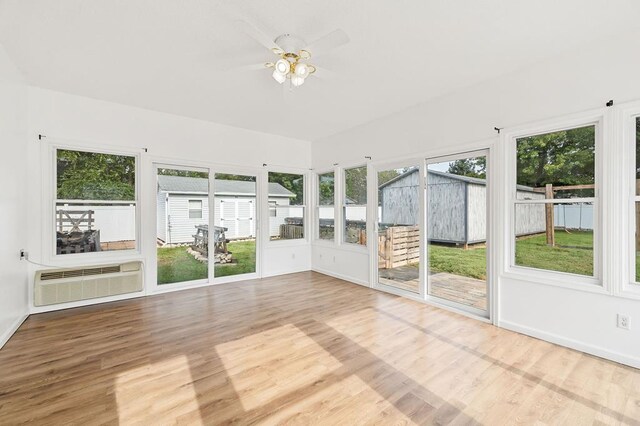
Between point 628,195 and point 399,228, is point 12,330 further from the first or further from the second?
point 628,195

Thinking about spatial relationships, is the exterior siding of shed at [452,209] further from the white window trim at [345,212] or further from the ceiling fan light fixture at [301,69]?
the ceiling fan light fixture at [301,69]

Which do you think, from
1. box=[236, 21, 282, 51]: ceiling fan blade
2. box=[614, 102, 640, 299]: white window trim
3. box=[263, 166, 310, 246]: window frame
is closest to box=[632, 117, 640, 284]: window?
box=[614, 102, 640, 299]: white window trim

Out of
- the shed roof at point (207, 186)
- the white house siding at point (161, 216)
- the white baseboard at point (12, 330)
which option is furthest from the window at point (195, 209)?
the white baseboard at point (12, 330)

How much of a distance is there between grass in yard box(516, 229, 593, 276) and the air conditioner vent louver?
5277mm

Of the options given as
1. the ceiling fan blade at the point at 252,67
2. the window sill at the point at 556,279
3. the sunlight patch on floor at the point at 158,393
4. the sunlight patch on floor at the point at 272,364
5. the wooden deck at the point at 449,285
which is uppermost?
the ceiling fan blade at the point at 252,67

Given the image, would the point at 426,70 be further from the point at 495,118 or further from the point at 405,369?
the point at 405,369

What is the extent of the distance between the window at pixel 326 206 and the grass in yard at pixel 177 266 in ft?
8.03

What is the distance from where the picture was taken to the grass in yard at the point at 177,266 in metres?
4.66

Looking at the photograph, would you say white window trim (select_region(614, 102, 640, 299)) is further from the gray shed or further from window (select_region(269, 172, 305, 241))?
window (select_region(269, 172, 305, 241))

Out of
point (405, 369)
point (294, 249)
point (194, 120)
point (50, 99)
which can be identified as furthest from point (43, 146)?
point (405, 369)

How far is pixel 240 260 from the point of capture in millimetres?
5500

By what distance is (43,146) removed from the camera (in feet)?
12.2

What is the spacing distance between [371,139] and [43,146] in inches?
183

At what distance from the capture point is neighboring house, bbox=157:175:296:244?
471cm
